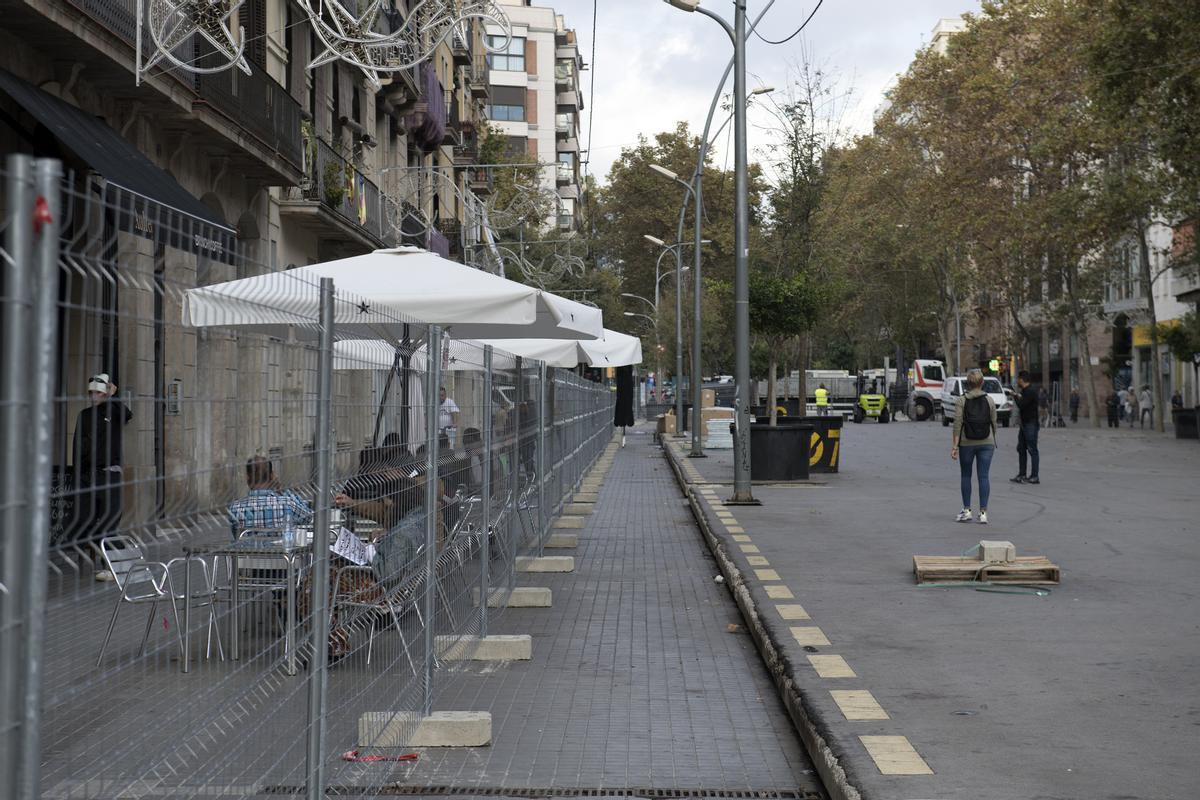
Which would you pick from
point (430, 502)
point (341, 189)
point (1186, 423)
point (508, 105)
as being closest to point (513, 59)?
Answer: point (508, 105)

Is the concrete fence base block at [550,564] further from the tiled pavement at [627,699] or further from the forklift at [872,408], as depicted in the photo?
the forklift at [872,408]

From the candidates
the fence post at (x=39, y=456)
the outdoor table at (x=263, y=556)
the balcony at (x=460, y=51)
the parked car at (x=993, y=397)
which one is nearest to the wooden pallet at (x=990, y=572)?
the outdoor table at (x=263, y=556)

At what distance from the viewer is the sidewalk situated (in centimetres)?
571

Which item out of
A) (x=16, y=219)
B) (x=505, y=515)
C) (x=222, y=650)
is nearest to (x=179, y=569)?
(x=222, y=650)

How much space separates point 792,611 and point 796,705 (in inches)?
112

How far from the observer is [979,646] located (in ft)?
27.9

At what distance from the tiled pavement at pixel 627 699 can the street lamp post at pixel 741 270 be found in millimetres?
6653

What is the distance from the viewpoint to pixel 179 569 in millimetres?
4609

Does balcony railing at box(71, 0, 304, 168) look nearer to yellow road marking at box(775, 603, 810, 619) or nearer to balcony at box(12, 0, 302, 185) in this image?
balcony at box(12, 0, 302, 185)

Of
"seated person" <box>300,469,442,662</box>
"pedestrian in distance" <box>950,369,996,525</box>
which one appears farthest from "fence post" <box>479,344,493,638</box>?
"pedestrian in distance" <box>950,369,996,525</box>

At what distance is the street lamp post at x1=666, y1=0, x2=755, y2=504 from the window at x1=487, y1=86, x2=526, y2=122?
63668 millimetres

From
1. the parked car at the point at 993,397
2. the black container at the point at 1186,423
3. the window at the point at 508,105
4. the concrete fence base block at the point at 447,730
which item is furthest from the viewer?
the window at the point at 508,105

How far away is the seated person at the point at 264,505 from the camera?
3891 mm

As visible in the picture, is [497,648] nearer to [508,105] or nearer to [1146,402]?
[1146,402]
